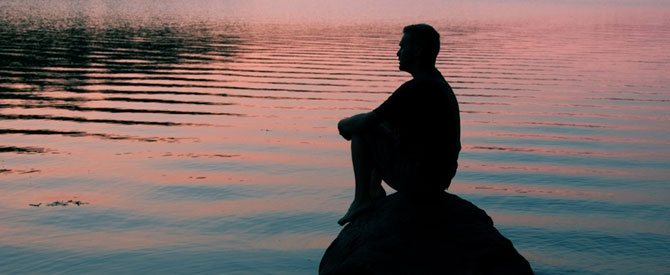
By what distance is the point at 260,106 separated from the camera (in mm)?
18750

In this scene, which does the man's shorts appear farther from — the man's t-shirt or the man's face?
the man's face

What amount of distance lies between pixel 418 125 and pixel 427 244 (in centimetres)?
99

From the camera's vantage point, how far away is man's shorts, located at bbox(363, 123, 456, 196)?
684 centimetres

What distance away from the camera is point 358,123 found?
6.99m

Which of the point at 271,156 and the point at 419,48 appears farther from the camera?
the point at 271,156

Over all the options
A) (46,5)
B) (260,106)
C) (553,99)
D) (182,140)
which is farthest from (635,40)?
(46,5)

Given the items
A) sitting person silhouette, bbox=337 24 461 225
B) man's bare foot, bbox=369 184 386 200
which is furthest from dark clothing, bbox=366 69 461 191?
man's bare foot, bbox=369 184 386 200

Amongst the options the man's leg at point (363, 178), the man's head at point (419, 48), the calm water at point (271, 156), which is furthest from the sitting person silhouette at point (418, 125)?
the calm water at point (271, 156)

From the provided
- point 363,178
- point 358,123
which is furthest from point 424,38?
point 363,178

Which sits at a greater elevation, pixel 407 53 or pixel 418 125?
pixel 407 53

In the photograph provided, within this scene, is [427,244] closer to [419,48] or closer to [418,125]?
[418,125]

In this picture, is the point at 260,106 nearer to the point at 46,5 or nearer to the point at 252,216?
the point at 252,216

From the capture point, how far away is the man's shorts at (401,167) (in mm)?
6836

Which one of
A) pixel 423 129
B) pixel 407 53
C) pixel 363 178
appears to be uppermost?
pixel 407 53
